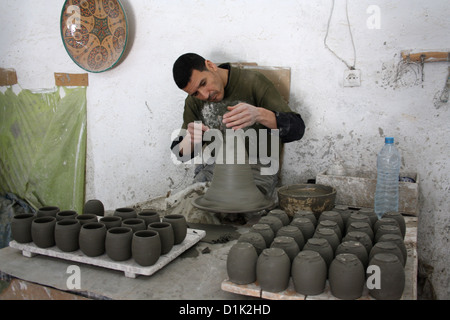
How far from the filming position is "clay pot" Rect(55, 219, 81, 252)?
1.49 metres

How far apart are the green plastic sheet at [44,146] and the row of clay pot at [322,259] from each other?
8.65 ft

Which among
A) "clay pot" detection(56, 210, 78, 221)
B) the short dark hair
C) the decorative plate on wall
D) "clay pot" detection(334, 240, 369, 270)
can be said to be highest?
the decorative plate on wall

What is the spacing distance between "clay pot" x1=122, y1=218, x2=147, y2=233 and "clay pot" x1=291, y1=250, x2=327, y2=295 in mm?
691

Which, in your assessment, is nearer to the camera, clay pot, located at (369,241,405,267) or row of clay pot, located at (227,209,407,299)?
row of clay pot, located at (227,209,407,299)

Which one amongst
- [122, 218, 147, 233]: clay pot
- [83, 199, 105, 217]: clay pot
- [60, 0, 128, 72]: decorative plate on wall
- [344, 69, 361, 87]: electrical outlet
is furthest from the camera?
[60, 0, 128, 72]: decorative plate on wall

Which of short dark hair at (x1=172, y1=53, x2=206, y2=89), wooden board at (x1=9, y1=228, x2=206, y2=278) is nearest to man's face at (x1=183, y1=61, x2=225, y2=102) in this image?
short dark hair at (x1=172, y1=53, x2=206, y2=89)

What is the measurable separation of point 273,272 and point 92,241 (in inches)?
29.0

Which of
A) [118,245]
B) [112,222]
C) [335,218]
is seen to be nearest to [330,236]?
[335,218]

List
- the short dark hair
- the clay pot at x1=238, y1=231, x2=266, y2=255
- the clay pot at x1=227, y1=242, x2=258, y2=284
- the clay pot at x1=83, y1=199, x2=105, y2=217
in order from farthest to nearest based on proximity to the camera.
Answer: the short dark hair
the clay pot at x1=83, y1=199, x2=105, y2=217
the clay pot at x1=238, y1=231, x2=266, y2=255
the clay pot at x1=227, y1=242, x2=258, y2=284

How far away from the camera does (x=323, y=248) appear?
48.8 inches

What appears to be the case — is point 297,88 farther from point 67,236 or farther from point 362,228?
point 67,236

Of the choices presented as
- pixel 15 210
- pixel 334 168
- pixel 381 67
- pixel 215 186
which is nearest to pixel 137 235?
pixel 215 186

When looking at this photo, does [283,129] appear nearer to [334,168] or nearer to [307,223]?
[334,168]

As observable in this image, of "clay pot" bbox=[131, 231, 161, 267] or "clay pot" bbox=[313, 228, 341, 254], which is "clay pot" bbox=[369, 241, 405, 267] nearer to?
"clay pot" bbox=[313, 228, 341, 254]
